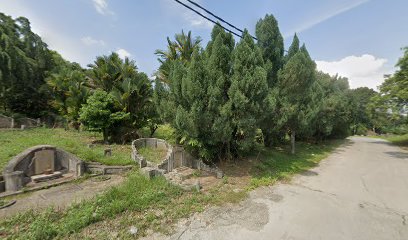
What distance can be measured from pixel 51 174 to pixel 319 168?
463 inches

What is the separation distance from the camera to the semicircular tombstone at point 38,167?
584 centimetres

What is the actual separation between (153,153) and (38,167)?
473 cm

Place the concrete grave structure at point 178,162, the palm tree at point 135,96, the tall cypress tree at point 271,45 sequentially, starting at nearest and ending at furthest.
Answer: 1. the concrete grave structure at point 178,162
2. the tall cypress tree at point 271,45
3. the palm tree at point 135,96

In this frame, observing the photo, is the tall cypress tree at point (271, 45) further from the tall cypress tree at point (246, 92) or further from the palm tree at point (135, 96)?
the palm tree at point (135, 96)

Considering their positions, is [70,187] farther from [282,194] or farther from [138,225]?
[282,194]

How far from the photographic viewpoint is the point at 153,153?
34.1 feet

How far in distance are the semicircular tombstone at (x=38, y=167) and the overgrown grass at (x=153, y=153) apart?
3.03m

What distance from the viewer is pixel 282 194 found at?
6.27m

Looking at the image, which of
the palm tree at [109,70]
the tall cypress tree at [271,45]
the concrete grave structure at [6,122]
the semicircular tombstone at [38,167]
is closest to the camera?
the semicircular tombstone at [38,167]

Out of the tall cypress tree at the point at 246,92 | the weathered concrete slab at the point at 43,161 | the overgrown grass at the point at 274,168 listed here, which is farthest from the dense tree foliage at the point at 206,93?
the weathered concrete slab at the point at 43,161

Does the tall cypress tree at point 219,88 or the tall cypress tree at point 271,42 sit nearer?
the tall cypress tree at point 219,88

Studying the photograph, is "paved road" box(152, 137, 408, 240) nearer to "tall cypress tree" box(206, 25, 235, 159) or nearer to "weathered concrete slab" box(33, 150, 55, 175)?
"tall cypress tree" box(206, 25, 235, 159)

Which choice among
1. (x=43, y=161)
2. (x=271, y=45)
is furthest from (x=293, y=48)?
(x=43, y=161)

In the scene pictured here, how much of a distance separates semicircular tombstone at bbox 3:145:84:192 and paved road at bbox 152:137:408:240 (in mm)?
5376
